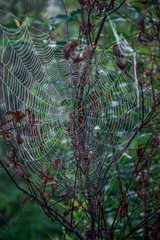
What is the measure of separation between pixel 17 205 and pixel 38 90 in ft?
2.64

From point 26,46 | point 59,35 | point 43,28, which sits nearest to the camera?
point 26,46

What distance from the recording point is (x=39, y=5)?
281 centimetres

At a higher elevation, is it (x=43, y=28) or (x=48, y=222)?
(x=43, y=28)

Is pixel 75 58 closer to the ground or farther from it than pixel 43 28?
closer to the ground

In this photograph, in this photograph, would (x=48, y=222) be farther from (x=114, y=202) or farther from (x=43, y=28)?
(x=43, y=28)

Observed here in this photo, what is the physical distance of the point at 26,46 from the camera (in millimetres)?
1843

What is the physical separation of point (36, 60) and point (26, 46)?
0.48ft

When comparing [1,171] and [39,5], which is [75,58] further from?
[39,5]

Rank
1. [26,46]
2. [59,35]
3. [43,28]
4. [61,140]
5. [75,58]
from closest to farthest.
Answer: [75,58] → [61,140] → [26,46] → [59,35] → [43,28]

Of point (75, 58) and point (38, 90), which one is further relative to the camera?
point (38, 90)

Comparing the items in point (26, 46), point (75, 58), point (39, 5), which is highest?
point (39, 5)

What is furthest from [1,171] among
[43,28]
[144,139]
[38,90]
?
[43,28]

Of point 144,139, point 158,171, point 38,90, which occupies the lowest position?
point 158,171

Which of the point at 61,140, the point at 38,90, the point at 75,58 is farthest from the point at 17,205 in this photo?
the point at 75,58
